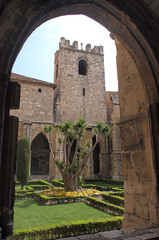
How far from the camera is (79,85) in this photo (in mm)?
20797

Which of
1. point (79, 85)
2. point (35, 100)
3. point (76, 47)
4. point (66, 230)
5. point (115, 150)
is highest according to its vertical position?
point (76, 47)

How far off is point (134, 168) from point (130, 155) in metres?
0.24

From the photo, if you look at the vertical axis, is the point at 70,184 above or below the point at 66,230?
above

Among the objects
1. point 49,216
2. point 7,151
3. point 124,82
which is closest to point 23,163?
point 49,216

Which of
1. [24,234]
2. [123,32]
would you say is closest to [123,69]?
[123,32]

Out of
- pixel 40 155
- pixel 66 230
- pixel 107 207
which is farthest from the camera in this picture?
pixel 40 155

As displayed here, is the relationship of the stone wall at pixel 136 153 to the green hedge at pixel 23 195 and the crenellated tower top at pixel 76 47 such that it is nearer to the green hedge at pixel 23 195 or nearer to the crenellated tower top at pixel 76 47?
the green hedge at pixel 23 195

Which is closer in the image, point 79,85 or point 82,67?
point 79,85

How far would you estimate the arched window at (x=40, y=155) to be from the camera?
19.9m

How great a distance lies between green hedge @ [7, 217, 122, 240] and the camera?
3609 millimetres

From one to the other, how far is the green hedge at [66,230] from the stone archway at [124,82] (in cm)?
119

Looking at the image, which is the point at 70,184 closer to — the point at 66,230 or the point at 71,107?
the point at 66,230

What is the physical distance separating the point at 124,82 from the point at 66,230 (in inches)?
129

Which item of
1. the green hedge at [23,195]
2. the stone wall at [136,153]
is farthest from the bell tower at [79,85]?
the stone wall at [136,153]
